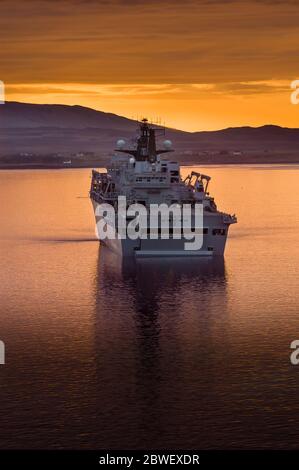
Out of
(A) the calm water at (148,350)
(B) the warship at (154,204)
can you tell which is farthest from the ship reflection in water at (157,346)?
(B) the warship at (154,204)

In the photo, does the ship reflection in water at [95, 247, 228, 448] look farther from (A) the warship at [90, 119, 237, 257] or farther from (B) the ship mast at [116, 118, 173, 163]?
(B) the ship mast at [116, 118, 173, 163]

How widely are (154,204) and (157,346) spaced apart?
104 feet

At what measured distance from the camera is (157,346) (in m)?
48.9

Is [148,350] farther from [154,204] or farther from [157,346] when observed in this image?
[154,204]

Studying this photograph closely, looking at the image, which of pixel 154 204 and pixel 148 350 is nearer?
pixel 148 350

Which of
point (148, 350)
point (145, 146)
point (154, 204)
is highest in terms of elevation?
point (145, 146)

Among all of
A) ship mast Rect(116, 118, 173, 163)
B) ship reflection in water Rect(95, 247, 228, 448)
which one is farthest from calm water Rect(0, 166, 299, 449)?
ship mast Rect(116, 118, 173, 163)

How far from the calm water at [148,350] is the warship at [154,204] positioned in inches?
77.0

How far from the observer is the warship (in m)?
74.4

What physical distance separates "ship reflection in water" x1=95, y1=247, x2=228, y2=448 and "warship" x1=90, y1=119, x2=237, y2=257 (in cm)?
139

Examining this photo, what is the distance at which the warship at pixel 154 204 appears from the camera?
244ft

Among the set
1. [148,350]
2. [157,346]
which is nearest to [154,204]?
[157,346]

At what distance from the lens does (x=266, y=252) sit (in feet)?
275
